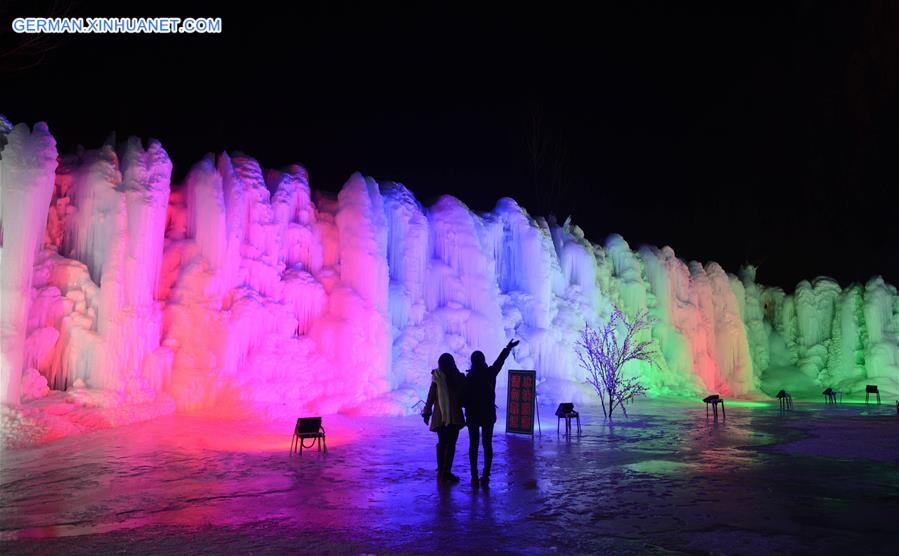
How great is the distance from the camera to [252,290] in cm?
1838

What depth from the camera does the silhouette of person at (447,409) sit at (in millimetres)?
8156

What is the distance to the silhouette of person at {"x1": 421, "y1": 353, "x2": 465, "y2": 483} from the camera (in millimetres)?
8156

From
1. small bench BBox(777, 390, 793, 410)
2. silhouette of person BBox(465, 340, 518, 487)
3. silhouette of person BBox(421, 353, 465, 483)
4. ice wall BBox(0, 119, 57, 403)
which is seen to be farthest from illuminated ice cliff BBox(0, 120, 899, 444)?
silhouette of person BBox(465, 340, 518, 487)

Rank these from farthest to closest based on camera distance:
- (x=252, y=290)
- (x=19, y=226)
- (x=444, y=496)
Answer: (x=252, y=290), (x=19, y=226), (x=444, y=496)

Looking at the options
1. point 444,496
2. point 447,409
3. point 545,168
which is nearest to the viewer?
point 444,496

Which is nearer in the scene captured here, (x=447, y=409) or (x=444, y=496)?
(x=444, y=496)

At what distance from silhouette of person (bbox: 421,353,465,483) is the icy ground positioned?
0.46 meters

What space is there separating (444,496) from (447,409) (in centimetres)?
111

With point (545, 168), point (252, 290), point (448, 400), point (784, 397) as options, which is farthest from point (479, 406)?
point (545, 168)

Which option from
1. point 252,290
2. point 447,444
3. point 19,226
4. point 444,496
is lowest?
point 444,496

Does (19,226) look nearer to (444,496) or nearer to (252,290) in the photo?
(252,290)

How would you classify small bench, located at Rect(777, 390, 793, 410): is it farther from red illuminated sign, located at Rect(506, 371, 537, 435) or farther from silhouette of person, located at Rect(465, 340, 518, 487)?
silhouette of person, located at Rect(465, 340, 518, 487)

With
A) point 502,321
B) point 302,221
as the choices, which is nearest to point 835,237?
point 502,321

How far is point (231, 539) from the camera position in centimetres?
569
